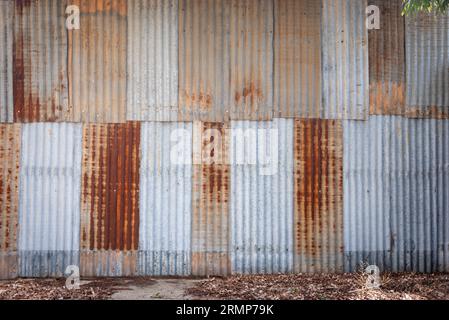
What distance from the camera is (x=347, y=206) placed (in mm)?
8625

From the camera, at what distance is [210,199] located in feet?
28.2

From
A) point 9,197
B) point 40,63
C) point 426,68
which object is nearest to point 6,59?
point 40,63

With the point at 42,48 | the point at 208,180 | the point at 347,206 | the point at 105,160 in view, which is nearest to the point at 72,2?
the point at 42,48

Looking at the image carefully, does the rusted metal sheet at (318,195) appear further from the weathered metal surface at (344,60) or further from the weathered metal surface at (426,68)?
the weathered metal surface at (426,68)

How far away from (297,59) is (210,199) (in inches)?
133

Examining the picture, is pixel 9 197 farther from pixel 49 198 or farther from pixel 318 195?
pixel 318 195

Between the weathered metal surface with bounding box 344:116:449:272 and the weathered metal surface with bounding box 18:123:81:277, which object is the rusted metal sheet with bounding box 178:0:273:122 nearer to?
the weathered metal surface with bounding box 344:116:449:272

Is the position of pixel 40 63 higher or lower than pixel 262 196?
higher

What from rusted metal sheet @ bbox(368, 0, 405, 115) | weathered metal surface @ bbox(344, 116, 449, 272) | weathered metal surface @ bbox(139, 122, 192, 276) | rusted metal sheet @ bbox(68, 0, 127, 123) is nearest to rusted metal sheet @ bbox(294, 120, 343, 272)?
weathered metal surface @ bbox(344, 116, 449, 272)

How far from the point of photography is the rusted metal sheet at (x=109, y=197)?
8.52 m

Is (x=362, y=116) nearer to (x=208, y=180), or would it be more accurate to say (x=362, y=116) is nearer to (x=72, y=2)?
(x=208, y=180)

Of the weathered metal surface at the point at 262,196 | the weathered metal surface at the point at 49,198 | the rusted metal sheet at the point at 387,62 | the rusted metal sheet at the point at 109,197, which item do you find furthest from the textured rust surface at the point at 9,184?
the rusted metal sheet at the point at 387,62

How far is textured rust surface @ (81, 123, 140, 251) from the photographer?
852cm

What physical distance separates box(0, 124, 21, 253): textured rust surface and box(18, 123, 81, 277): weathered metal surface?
12 centimetres
